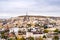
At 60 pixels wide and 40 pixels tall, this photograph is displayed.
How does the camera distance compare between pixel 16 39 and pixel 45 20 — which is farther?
pixel 45 20

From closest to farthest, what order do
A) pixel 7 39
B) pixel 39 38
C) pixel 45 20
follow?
pixel 7 39 → pixel 39 38 → pixel 45 20

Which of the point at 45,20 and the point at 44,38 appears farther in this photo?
the point at 45,20

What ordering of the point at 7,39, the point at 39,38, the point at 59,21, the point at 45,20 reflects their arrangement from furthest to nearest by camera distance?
the point at 45,20 → the point at 59,21 → the point at 39,38 → the point at 7,39

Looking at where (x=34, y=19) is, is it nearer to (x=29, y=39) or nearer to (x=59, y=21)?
(x=59, y=21)

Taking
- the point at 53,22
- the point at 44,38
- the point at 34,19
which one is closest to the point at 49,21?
the point at 53,22

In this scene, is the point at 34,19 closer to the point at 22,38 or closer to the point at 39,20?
the point at 39,20

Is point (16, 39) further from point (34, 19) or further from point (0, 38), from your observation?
point (34, 19)

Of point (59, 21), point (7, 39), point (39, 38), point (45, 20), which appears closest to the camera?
point (7, 39)

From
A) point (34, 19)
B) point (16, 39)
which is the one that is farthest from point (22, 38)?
point (34, 19)
